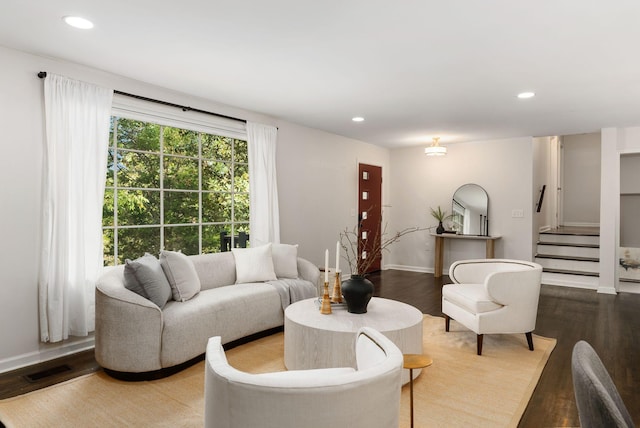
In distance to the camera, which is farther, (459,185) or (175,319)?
(459,185)

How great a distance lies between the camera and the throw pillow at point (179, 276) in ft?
10.9

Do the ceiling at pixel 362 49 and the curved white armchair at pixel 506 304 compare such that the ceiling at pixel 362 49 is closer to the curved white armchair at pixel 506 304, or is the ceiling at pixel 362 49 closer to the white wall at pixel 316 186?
the white wall at pixel 316 186

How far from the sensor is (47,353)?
3.23 meters

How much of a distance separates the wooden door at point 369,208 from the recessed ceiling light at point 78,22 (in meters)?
5.01

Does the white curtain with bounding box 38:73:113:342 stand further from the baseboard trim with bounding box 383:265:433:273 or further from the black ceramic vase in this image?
the baseboard trim with bounding box 383:265:433:273

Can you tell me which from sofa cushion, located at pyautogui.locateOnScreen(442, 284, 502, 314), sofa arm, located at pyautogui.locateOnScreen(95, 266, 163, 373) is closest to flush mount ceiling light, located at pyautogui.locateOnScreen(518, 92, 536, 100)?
sofa cushion, located at pyautogui.locateOnScreen(442, 284, 502, 314)

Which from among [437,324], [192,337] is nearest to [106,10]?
[192,337]

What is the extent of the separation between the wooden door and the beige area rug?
3840mm

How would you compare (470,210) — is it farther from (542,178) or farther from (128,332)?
(128,332)

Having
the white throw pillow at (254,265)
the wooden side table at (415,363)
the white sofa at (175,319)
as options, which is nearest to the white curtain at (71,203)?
the white sofa at (175,319)

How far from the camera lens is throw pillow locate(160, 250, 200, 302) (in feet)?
10.9

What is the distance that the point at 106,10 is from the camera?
95.6 inches

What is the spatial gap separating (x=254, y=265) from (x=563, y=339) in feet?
10.0

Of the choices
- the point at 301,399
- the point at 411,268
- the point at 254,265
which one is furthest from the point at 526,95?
the point at 411,268
